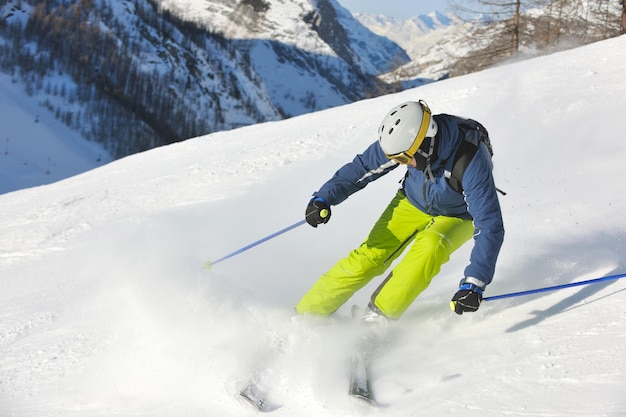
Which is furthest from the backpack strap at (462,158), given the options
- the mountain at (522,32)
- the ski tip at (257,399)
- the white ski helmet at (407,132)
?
the mountain at (522,32)

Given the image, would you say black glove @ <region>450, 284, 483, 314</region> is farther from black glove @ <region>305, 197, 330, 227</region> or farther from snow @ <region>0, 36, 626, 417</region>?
black glove @ <region>305, 197, 330, 227</region>

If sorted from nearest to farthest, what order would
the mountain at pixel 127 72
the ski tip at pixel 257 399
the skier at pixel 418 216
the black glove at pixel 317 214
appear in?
the ski tip at pixel 257 399 → the skier at pixel 418 216 → the black glove at pixel 317 214 → the mountain at pixel 127 72

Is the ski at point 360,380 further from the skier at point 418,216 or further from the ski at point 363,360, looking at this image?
the skier at point 418,216

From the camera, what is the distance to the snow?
3021mm

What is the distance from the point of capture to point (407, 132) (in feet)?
11.0

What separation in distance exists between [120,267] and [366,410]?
2.89 metres

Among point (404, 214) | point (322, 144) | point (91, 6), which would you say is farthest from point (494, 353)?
point (91, 6)

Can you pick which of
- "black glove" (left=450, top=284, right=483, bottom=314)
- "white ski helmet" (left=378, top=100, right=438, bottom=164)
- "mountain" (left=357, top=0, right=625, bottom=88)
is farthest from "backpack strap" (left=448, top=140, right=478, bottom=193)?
"mountain" (left=357, top=0, right=625, bottom=88)

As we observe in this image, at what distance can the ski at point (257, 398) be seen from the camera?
3.00m

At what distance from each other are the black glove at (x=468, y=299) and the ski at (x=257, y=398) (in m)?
1.15

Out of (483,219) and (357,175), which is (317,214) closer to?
(357,175)

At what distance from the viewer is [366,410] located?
9.37 ft

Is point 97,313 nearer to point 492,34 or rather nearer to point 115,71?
point 492,34

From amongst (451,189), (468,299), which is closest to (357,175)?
(451,189)
